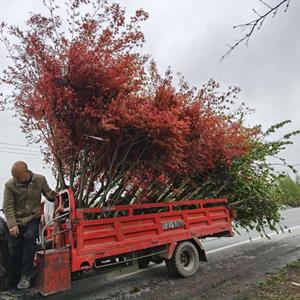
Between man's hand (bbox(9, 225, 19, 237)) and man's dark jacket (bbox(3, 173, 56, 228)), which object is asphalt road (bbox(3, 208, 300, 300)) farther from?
man's dark jacket (bbox(3, 173, 56, 228))

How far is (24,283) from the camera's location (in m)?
5.04

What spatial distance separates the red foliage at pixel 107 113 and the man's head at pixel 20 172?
828mm

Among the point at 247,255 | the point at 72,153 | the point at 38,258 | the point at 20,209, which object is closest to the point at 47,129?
the point at 72,153

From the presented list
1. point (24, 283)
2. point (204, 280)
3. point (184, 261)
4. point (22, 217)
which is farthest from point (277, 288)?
point (22, 217)

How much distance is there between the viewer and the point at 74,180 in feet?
20.6

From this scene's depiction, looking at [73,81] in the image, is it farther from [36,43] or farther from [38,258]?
[38,258]

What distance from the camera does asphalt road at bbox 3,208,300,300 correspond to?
596 cm

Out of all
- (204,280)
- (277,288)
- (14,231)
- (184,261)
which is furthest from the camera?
(184,261)

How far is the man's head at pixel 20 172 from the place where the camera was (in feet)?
17.2

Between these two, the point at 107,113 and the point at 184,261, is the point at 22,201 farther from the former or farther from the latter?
the point at 184,261

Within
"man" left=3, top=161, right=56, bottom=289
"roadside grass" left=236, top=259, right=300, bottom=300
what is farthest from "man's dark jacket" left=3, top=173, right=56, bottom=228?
"roadside grass" left=236, top=259, right=300, bottom=300

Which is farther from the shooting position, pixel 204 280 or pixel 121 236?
pixel 204 280

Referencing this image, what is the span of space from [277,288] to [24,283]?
3.75 metres

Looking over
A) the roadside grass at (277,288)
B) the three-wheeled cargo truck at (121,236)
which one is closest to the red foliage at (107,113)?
the three-wheeled cargo truck at (121,236)
